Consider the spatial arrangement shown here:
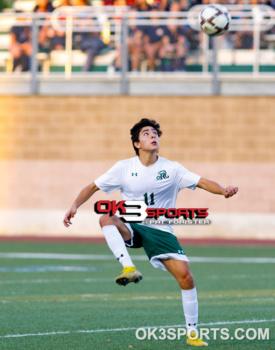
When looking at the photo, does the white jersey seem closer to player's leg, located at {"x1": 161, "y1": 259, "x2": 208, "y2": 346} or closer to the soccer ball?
player's leg, located at {"x1": 161, "y1": 259, "x2": 208, "y2": 346}

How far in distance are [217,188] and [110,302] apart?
144 inches

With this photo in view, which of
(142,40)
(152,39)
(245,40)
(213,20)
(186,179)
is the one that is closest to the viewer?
(186,179)

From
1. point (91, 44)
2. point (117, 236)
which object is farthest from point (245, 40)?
point (117, 236)

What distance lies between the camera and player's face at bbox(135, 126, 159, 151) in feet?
24.0

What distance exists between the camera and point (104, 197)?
68.4 feet

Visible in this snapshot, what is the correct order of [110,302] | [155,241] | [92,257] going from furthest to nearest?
1. [92,257]
2. [110,302]
3. [155,241]

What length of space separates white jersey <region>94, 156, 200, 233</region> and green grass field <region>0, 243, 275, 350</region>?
132 centimetres

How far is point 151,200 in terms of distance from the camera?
24.3 ft

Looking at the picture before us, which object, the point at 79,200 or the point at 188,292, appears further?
the point at 79,200

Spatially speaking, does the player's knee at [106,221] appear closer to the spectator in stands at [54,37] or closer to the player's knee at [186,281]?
the player's knee at [186,281]

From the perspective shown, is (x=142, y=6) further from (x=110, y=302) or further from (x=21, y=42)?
(x=110, y=302)

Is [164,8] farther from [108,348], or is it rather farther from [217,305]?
[108,348]

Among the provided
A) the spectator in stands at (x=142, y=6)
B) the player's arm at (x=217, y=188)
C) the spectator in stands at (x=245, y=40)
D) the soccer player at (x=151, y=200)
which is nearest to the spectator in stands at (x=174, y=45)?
the spectator in stands at (x=142, y=6)

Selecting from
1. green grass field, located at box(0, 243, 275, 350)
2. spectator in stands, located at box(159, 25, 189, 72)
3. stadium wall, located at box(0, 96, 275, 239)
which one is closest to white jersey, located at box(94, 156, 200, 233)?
green grass field, located at box(0, 243, 275, 350)
